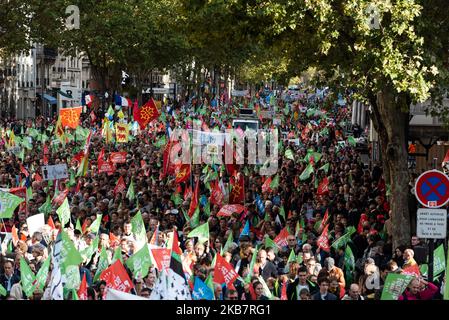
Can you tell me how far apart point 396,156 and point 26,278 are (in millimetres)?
9800

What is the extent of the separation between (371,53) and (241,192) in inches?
221

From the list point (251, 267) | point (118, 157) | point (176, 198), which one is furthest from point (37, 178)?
point (251, 267)

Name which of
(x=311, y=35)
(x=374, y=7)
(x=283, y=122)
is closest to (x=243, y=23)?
(x=311, y=35)

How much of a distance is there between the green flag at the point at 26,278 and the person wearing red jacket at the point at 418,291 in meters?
4.13

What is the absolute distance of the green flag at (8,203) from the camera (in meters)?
19.1

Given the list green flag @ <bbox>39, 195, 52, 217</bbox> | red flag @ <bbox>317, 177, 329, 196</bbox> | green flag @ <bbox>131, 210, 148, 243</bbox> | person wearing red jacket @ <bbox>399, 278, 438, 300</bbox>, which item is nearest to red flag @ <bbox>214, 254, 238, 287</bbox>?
person wearing red jacket @ <bbox>399, 278, 438, 300</bbox>

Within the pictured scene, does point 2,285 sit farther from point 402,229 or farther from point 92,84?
point 92,84

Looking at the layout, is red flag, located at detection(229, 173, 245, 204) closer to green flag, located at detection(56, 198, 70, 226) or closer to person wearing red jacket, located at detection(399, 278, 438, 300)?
green flag, located at detection(56, 198, 70, 226)

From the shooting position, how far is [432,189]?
1477cm

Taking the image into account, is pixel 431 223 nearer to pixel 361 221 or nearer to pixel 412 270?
pixel 412 270

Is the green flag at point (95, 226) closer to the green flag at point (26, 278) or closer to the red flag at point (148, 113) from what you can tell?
the green flag at point (26, 278)

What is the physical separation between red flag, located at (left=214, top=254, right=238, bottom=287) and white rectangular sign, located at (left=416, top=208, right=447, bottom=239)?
228cm

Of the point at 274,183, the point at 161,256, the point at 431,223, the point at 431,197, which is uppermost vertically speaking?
the point at 431,197

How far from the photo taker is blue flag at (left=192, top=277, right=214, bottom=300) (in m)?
13.0
